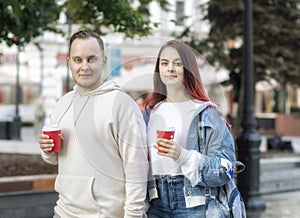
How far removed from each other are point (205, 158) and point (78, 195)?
2.06ft

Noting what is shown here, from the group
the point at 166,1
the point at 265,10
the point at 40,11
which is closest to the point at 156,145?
the point at 40,11

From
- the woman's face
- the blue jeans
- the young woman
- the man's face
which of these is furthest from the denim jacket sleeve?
the man's face

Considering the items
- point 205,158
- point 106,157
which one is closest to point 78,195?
point 106,157

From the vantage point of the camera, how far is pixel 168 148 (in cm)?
242

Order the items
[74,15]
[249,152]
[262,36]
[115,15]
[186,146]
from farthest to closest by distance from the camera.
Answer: [262,36], [74,15], [249,152], [115,15], [186,146]

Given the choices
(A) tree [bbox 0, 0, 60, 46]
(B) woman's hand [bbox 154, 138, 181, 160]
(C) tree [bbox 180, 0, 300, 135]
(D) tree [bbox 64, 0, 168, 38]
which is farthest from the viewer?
(C) tree [bbox 180, 0, 300, 135]

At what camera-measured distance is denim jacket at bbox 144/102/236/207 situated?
2.48 m

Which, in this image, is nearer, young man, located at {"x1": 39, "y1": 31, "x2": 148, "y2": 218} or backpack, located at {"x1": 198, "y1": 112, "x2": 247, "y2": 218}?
young man, located at {"x1": 39, "y1": 31, "x2": 148, "y2": 218}

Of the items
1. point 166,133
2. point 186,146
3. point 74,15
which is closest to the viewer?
point 166,133

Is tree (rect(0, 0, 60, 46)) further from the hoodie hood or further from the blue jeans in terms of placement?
the blue jeans

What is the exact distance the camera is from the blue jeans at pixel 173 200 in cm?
257

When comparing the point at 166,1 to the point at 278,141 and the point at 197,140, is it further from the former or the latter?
the point at 278,141

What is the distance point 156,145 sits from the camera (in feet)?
8.21

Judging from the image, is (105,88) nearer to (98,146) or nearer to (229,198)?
(98,146)
